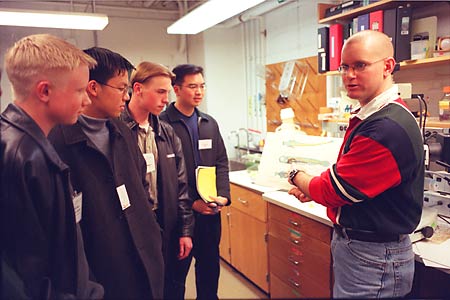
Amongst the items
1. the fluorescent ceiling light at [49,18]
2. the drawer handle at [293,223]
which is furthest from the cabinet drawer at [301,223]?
the fluorescent ceiling light at [49,18]

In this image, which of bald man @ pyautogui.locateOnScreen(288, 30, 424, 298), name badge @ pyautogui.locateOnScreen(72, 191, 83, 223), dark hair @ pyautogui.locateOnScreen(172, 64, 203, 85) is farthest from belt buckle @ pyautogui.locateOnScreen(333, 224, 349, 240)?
dark hair @ pyautogui.locateOnScreen(172, 64, 203, 85)

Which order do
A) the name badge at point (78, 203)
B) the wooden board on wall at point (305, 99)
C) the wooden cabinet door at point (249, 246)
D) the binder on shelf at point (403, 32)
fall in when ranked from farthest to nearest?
the wooden board on wall at point (305, 99) → the wooden cabinet door at point (249, 246) → the binder on shelf at point (403, 32) → the name badge at point (78, 203)

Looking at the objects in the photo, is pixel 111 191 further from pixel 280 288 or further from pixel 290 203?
pixel 280 288

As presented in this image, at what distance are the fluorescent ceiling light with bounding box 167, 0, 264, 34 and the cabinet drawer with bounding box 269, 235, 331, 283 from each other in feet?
5.61

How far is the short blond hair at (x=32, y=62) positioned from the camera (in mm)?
898

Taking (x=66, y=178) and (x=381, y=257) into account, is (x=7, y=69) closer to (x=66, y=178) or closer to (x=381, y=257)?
(x=66, y=178)

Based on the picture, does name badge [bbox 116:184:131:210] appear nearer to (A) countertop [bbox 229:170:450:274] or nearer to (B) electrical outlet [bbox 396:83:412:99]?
(A) countertop [bbox 229:170:450:274]

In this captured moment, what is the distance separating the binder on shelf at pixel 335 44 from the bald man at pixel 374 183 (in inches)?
44.4

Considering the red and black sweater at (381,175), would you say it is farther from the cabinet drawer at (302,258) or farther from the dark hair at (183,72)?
A: the dark hair at (183,72)

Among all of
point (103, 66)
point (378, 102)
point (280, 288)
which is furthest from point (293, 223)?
Answer: point (103, 66)

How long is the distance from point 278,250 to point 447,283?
99cm

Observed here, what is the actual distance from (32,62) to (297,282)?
1.96 metres

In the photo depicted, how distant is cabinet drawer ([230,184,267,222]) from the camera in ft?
8.19

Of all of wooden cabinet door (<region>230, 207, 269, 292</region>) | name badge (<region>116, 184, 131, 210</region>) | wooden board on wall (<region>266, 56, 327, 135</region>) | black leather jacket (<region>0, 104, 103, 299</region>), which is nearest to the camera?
black leather jacket (<region>0, 104, 103, 299</region>)
